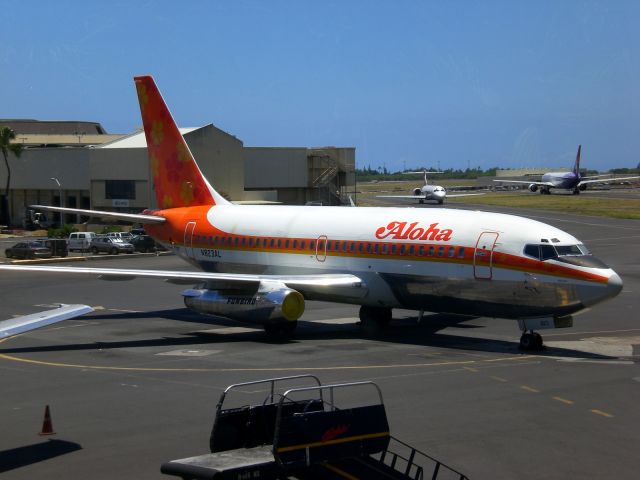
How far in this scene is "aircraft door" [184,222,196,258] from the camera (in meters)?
38.9

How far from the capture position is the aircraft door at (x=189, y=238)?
38.9m

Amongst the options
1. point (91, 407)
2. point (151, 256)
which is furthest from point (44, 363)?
point (151, 256)

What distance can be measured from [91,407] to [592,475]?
1132 centimetres

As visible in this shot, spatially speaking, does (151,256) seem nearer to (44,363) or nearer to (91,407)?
(44,363)

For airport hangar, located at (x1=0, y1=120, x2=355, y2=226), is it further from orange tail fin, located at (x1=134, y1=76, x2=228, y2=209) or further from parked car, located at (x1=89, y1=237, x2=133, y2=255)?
orange tail fin, located at (x1=134, y1=76, x2=228, y2=209)

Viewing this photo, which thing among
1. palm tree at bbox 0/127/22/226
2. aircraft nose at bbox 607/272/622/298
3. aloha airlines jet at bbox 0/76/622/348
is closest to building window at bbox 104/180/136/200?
palm tree at bbox 0/127/22/226

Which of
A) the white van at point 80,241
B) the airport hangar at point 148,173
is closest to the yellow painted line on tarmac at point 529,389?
the white van at point 80,241

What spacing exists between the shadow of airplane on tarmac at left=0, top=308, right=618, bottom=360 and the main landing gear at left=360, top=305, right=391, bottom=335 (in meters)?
0.21

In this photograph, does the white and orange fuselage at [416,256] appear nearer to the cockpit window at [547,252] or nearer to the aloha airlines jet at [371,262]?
the aloha airlines jet at [371,262]

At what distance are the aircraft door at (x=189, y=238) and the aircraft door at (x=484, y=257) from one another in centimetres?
1404

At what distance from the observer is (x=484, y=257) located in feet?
95.4

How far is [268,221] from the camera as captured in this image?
119ft

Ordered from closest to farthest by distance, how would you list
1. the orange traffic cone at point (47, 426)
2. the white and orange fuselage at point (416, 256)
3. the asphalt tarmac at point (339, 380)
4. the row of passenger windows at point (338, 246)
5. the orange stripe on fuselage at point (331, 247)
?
the asphalt tarmac at point (339, 380), the orange traffic cone at point (47, 426), the white and orange fuselage at point (416, 256), the orange stripe on fuselage at point (331, 247), the row of passenger windows at point (338, 246)

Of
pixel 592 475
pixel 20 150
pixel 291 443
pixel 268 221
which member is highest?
pixel 20 150
